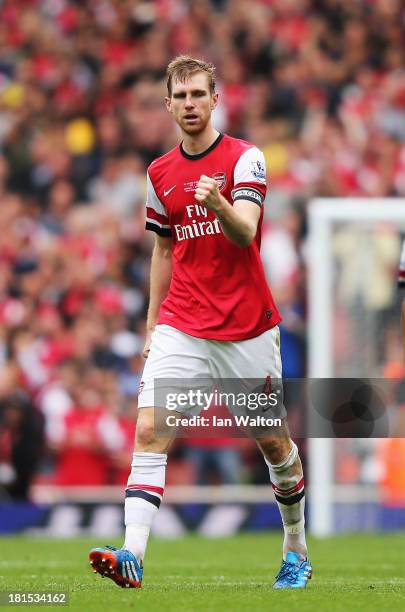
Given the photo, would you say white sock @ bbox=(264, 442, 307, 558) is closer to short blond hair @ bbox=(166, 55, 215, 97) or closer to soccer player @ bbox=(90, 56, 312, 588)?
soccer player @ bbox=(90, 56, 312, 588)

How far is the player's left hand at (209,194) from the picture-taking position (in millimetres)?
6352

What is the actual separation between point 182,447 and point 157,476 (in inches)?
328

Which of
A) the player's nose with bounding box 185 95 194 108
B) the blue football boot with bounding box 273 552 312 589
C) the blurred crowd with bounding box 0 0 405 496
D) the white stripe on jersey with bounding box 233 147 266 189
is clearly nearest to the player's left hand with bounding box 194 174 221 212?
the white stripe on jersey with bounding box 233 147 266 189

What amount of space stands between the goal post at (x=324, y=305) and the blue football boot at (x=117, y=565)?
7.81 meters

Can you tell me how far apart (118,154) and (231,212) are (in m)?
12.3

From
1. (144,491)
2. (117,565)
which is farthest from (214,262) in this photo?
(117,565)

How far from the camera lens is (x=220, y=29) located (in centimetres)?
1975

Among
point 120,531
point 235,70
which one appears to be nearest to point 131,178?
point 235,70

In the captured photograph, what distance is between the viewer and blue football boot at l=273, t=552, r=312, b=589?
23.6ft

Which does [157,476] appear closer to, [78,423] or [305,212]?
[78,423]

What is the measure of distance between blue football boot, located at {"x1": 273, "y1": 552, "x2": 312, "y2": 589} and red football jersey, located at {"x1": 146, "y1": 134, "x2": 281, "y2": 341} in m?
1.17

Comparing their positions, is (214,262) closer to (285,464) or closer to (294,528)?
(285,464)

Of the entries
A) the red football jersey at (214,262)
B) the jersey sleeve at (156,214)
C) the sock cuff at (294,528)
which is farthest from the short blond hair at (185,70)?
the sock cuff at (294,528)

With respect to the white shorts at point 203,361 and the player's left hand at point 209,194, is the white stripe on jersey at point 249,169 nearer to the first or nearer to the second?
the player's left hand at point 209,194
